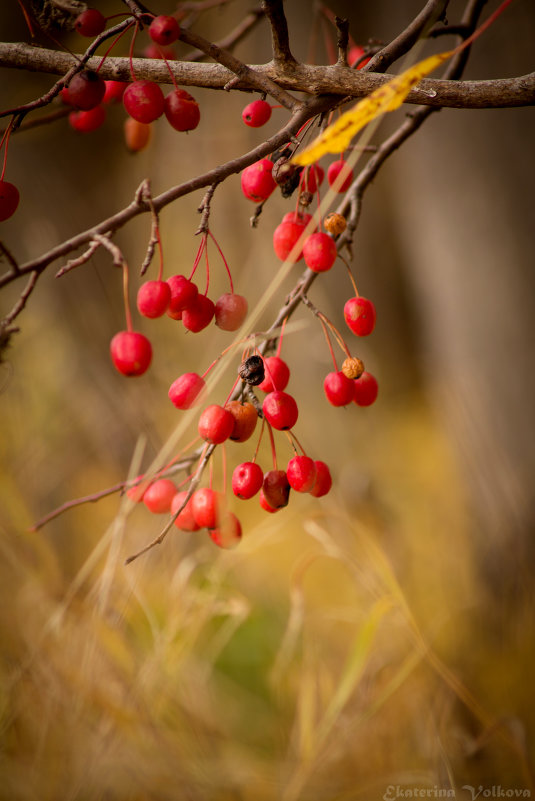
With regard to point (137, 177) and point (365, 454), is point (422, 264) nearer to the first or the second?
point (365, 454)

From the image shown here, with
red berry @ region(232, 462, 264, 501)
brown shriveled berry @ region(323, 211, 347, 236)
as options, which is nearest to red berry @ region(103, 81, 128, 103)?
brown shriveled berry @ region(323, 211, 347, 236)

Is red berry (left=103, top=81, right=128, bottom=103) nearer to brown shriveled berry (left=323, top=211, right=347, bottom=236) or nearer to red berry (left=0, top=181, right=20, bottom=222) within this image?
red berry (left=0, top=181, right=20, bottom=222)

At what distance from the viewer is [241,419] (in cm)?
65

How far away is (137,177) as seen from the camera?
110 inches

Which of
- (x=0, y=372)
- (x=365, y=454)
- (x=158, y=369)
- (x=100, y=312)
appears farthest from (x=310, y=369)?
(x=0, y=372)

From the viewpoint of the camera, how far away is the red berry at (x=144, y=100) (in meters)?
0.62

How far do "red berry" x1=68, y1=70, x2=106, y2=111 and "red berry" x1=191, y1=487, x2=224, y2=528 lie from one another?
0.49m

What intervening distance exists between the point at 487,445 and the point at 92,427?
1.52 m

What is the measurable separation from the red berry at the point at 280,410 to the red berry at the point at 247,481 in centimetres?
6

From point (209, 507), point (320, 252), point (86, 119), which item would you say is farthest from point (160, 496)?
point (86, 119)

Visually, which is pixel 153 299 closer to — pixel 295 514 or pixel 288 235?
pixel 288 235

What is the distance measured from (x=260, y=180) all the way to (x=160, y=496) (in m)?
0.45

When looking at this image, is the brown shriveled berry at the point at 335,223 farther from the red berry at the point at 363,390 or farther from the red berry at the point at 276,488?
the red berry at the point at 276,488

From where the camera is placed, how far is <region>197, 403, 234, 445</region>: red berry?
612mm
